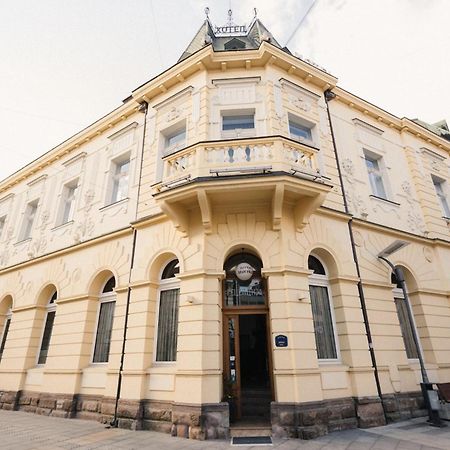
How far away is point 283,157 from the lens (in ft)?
24.4

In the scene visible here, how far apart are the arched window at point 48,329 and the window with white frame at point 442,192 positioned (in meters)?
16.0

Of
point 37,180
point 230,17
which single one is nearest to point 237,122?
point 230,17

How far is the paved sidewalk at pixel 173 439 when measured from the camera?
5.60 meters

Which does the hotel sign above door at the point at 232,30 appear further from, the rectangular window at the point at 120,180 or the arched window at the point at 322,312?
the arched window at the point at 322,312

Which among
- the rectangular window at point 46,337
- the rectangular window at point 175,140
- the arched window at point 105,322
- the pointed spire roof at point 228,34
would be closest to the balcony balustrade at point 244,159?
the rectangular window at point 175,140

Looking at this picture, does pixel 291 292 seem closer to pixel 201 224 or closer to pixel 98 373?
pixel 201 224

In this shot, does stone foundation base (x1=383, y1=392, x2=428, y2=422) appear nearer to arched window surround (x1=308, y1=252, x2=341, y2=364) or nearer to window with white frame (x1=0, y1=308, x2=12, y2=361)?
arched window surround (x1=308, y1=252, x2=341, y2=364)

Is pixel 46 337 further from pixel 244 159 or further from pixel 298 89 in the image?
pixel 298 89

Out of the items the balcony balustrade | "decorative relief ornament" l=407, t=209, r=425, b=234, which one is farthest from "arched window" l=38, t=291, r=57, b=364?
"decorative relief ornament" l=407, t=209, r=425, b=234

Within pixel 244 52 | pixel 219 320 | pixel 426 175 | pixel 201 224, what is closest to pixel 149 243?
pixel 201 224

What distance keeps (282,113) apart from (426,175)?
736cm

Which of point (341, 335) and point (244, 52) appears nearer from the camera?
point (341, 335)

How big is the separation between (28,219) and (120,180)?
258 inches

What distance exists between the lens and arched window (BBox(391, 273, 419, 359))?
29.8 ft
